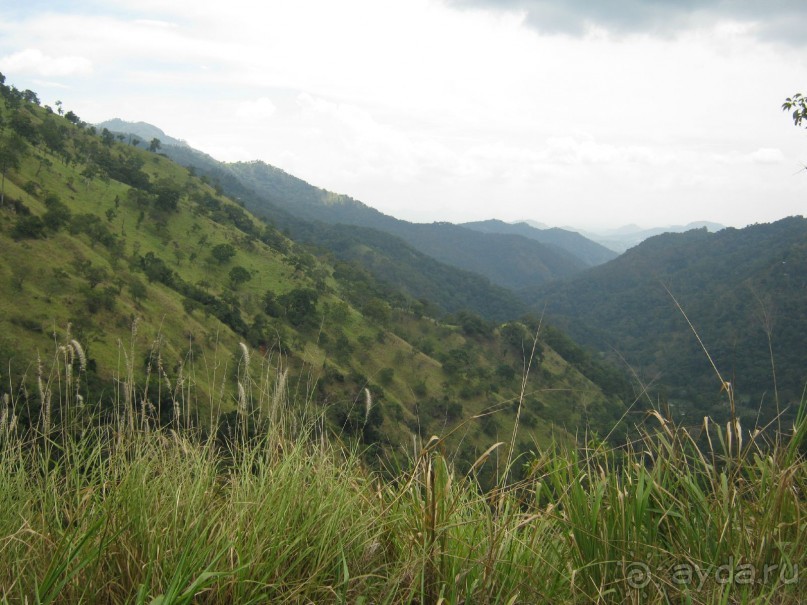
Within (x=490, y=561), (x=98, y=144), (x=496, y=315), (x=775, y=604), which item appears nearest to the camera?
(x=775, y=604)

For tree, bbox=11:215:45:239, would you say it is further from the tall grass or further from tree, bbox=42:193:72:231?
the tall grass

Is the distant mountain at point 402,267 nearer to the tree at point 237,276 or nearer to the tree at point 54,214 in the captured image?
the tree at point 237,276

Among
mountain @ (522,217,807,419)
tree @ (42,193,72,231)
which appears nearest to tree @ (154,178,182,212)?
tree @ (42,193,72,231)

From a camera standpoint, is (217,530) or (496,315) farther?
(496,315)

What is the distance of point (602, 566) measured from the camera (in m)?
1.99

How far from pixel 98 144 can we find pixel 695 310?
93.8m

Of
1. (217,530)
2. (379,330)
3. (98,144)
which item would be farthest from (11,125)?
(217,530)

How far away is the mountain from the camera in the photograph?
49156mm

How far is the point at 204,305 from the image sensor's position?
4191 cm

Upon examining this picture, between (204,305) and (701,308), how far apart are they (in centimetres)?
7831

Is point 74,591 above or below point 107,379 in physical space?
above

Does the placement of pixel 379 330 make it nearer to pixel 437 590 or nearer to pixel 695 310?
pixel 437 590

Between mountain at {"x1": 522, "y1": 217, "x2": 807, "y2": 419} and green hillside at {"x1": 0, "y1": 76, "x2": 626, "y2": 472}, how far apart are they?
401 inches

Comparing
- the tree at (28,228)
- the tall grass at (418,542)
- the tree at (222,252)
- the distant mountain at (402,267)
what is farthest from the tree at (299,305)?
the distant mountain at (402,267)
